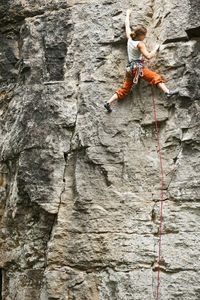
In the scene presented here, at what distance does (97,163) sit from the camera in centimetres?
634

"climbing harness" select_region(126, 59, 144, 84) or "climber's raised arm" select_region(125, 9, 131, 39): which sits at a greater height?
"climber's raised arm" select_region(125, 9, 131, 39)

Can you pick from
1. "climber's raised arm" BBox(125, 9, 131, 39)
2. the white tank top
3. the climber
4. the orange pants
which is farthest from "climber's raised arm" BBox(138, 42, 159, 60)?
"climber's raised arm" BBox(125, 9, 131, 39)

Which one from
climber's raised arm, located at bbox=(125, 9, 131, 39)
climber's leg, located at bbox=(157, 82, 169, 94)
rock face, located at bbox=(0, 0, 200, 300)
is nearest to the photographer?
rock face, located at bbox=(0, 0, 200, 300)

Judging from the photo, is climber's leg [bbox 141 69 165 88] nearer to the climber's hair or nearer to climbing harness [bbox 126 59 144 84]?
climbing harness [bbox 126 59 144 84]

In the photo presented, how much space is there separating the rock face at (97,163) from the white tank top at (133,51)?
31cm

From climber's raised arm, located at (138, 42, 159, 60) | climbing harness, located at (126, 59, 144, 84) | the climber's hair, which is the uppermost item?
the climber's hair

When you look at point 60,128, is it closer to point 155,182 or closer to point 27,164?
point 27,164

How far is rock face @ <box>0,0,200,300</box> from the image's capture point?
19.2ft

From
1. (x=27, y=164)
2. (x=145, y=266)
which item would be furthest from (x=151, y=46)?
(x=145, y=266)

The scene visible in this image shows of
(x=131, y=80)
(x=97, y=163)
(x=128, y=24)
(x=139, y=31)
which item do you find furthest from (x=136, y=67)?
(x=97, y=163)

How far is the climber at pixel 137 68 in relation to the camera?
6.06m

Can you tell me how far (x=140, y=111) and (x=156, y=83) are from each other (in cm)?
57

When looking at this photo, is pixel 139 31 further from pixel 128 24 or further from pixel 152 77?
pixel 152 77

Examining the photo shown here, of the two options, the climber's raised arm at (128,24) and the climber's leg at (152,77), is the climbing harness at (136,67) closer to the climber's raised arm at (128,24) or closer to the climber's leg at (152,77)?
the climber's leg at (152,77)
